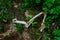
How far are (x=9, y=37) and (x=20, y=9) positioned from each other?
939mm

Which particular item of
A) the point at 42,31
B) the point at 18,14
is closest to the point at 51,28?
the point at 42,31

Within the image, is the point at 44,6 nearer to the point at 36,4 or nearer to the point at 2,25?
the point at 36,4

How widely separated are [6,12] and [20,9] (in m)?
0.41

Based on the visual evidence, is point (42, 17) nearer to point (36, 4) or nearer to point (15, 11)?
point (36, 4)

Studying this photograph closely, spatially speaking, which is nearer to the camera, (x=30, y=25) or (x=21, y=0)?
(x=30, y=25)

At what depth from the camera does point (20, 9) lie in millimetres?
5559

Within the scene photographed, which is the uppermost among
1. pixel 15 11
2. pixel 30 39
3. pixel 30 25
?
pixel 15 11

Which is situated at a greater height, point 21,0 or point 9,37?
point 21,0

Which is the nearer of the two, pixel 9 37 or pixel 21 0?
pixel 9 37

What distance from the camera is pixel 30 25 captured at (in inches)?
200

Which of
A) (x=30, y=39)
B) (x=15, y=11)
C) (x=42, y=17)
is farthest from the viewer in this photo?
(x=15, y=11)

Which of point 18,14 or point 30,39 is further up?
point 18,14

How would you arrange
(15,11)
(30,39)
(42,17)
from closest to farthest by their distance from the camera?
(30,39) → (42,17) → (15,11)

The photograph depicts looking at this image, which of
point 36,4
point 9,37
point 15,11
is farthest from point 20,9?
point 9,37
